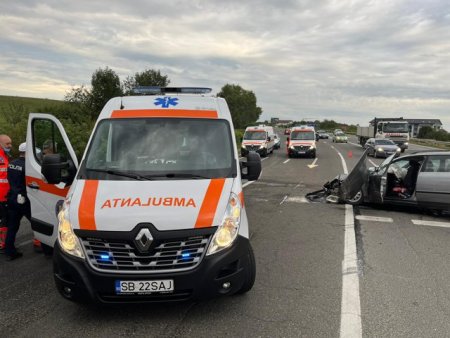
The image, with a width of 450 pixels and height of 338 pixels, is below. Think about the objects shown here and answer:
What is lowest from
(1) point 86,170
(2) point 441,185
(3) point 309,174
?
(3) point 309,174

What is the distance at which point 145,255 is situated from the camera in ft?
11.2

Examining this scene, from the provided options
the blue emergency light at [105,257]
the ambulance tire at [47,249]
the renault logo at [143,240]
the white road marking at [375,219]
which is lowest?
the white road marking at [375,219]

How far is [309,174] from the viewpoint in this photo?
662 inches

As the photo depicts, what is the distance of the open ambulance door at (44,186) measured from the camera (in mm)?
5117

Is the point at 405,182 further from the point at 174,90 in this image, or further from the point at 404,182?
the point at 174,90

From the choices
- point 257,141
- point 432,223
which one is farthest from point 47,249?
point 257,141

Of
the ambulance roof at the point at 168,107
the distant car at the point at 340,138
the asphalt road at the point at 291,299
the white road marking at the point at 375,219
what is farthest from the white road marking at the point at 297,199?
the distant car at the point at 340,138

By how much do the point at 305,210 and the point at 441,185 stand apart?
282 centimetres

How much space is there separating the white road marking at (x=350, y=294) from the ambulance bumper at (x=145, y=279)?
1.14m

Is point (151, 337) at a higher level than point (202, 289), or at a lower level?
lower

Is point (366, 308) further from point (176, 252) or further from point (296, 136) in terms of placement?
point (296, 136)

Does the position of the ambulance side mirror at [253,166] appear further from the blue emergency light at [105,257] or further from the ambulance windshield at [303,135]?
the ambulance windshield at [303,135]

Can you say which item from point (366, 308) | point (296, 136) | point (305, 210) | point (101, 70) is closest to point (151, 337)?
point (366, 308)

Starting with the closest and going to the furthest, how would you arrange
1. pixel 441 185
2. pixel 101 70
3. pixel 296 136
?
pixel 441 185, pixel 296 136, pixel 101 70
